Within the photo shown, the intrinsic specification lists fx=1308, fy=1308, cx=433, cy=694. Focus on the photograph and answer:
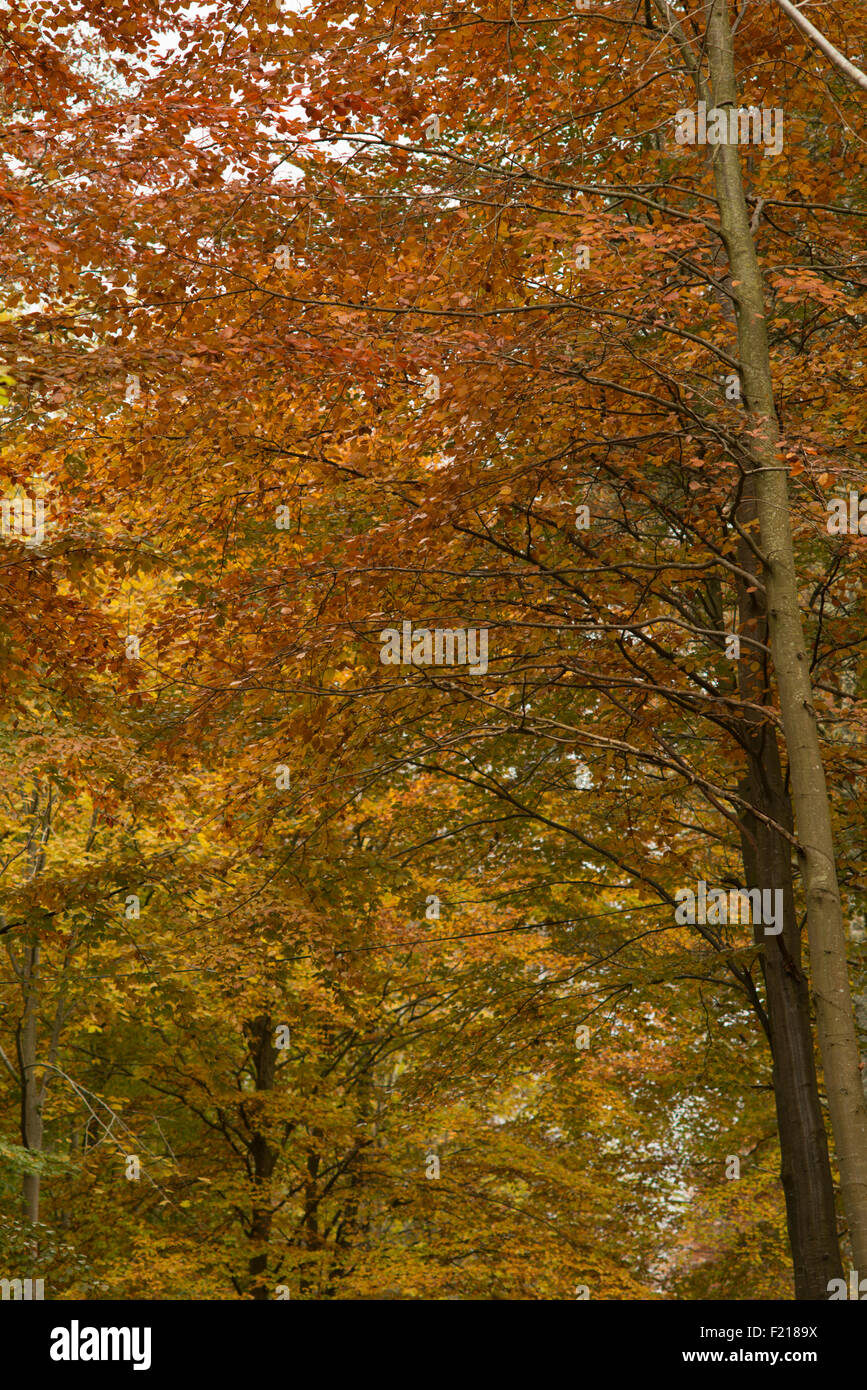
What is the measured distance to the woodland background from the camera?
6738 millimetres

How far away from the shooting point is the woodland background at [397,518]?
265 inches

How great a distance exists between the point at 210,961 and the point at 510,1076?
2670mm

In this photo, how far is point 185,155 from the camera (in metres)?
6.59

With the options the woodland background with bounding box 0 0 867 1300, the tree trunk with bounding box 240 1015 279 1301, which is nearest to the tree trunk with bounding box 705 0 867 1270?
the woodland background with bounding box 0 0 867 1300

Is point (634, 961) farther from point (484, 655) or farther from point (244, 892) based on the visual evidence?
point (484, 655)

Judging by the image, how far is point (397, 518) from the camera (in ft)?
26.8

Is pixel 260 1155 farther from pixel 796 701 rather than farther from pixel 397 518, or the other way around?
pixel 796 701

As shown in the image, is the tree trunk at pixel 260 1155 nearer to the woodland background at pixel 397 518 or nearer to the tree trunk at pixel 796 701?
the woodland background at pixel 397 518

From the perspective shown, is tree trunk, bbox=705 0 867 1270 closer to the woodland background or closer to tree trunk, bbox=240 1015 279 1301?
the woodland background

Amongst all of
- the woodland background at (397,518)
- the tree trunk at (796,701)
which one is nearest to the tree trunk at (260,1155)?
the woodland background at (397,518)

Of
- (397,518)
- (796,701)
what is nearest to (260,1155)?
(397,518)
